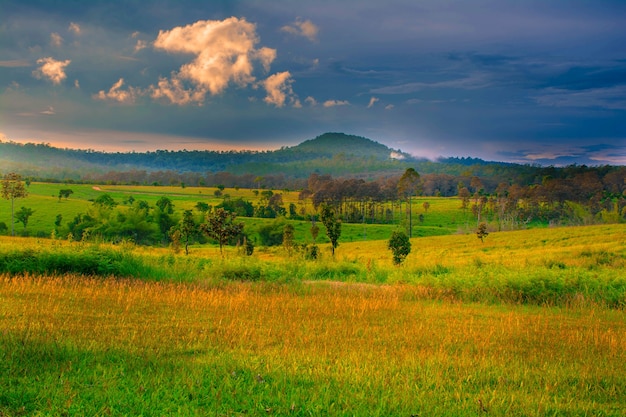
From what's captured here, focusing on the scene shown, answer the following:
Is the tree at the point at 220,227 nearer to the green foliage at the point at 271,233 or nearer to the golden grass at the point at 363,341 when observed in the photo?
the golden grass at the point at 363,341

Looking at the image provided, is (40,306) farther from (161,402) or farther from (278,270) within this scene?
(278,270)

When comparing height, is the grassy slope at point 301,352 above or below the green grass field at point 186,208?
above

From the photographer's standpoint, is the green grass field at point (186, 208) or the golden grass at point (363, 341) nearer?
the golden grass at point (363, 341)

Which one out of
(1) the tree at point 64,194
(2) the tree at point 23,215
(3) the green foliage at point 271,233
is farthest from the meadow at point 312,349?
(1) the tree at point 64,194

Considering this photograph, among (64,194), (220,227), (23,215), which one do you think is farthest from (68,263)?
(64,194)

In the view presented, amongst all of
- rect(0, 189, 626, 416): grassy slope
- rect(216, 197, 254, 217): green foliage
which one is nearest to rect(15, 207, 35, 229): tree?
rect(216, 197, 254, 217): green foliage

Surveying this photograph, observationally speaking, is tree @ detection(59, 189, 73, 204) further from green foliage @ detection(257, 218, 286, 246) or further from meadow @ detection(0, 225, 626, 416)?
meadow @ detection(0, 225, 626, 416)

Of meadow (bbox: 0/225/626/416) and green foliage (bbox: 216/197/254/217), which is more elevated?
meadow (bbox: 0/225/626/416)

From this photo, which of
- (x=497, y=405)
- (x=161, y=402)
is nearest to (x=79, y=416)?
(x=161, y=402)

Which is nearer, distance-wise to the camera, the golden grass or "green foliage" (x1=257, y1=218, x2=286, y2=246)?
the golden grass

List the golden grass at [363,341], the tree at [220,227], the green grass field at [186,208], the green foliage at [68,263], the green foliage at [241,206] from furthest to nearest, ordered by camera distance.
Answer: the green foliage at [241,206] < the green grass field at [186,208] < the tree at [220,227] < the green foliage at [68,263] < the golden grass at [363,341]

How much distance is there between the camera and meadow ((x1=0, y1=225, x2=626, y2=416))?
619 centimetres

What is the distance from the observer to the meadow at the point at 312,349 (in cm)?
619

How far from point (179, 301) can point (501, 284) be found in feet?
36.6
